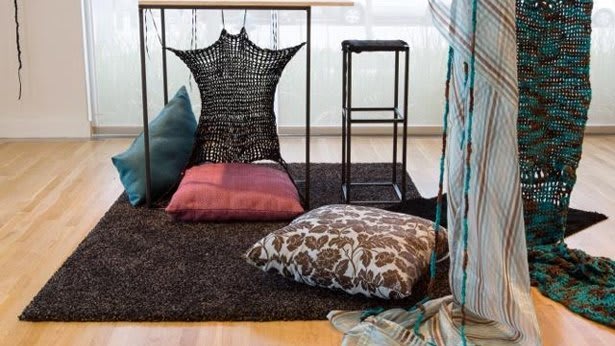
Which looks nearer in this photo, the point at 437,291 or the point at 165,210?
the point at 437,291

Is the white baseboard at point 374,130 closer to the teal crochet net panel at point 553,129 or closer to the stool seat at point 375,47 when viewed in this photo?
the stool seat at point 375,47

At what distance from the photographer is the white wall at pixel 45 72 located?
14.9 ft

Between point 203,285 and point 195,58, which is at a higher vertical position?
point 195,58

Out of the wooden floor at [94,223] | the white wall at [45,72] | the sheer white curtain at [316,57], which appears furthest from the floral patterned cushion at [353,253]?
the white wall at [45,72]

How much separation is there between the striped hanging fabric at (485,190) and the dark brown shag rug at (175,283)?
0.98 feet

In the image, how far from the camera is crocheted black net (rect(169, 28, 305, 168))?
3289 mm

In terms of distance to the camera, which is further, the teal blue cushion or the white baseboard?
the white baseboard

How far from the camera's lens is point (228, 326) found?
2273mm

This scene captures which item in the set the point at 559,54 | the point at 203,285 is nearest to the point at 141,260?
the point at 203,285

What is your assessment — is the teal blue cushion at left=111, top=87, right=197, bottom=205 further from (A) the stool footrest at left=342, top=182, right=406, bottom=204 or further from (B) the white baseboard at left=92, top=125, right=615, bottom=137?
(B) the white baseboard at left=92, top=125, right=615, bottom=137

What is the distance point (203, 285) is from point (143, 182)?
0.94m

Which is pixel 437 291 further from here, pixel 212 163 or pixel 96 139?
pixel 96 139

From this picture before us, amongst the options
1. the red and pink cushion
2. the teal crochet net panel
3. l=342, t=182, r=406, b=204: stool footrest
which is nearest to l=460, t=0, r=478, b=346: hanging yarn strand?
the teal crochet net panel

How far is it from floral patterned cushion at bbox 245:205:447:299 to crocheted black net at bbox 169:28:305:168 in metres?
0.83
